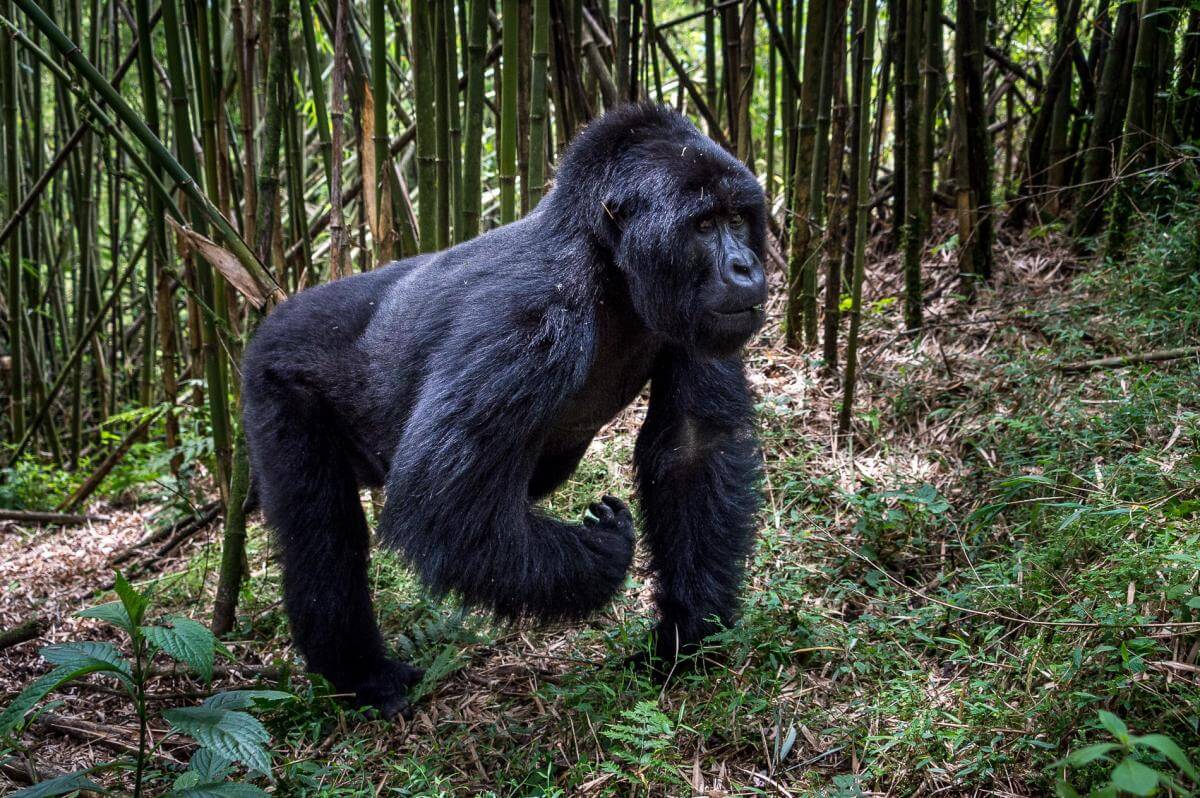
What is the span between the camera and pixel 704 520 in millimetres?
3557

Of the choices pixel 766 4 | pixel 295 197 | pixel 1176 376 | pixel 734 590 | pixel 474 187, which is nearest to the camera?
pixel 734 590

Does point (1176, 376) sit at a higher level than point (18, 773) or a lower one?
higher

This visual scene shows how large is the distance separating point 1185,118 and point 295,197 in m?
4.45

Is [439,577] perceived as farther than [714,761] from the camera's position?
Yes

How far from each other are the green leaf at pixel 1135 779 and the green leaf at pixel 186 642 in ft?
6.17

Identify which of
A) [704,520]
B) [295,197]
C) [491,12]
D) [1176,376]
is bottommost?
[704,520]

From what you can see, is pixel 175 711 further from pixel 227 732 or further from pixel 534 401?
pixel 534 401

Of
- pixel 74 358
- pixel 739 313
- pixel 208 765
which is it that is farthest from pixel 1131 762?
pixel 74 358

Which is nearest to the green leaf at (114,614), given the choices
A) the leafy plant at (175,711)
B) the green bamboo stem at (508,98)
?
the leafy plant at (175,711)

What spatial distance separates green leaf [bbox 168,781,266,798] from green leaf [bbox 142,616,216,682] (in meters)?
0.24

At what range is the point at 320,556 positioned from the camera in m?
3.59

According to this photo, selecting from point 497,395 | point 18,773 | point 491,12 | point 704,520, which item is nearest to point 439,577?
point 497,395

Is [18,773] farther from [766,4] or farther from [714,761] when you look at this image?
[766,4]

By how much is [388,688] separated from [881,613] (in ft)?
5.87
